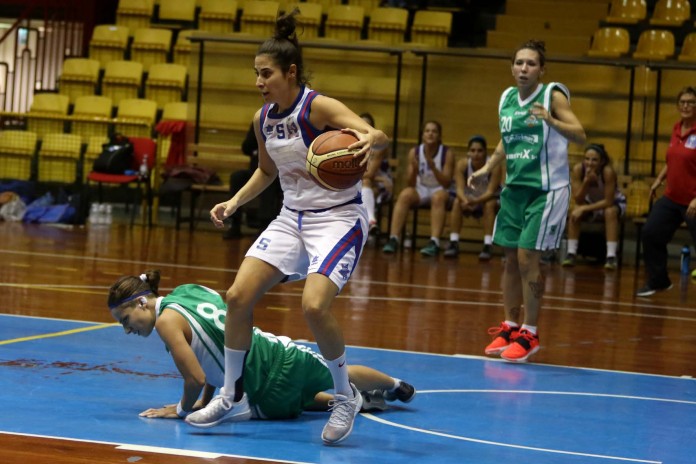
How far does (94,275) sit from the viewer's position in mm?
9445

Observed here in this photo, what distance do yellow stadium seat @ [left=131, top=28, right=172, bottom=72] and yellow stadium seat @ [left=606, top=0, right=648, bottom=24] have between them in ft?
19.9

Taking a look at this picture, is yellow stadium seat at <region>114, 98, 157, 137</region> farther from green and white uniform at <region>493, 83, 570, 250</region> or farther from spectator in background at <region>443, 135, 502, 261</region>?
green and white uniform at <region>493, 83, 570, 250</region>

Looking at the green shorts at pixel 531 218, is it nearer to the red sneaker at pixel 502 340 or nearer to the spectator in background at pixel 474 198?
the red sneaker at pixel 502 340

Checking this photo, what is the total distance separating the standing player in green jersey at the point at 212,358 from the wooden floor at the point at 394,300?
579 mm

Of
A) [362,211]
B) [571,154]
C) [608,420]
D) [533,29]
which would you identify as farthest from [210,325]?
[533,29]

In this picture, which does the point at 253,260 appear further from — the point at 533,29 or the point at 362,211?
the point at 533,29

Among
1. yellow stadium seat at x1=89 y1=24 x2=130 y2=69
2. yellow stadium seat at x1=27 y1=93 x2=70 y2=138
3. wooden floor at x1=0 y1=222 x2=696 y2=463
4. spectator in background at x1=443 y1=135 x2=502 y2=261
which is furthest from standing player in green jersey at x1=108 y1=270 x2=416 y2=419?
yellow stadium seat at x1=89 y1=24 x2=130 y2=69

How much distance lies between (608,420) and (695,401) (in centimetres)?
78

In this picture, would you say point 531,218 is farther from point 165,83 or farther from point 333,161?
point 165,83

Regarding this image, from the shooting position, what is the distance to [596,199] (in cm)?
1273

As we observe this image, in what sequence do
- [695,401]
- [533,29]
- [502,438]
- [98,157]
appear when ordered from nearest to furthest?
[502,438]
[695,401]
[98,157]
[533,29]

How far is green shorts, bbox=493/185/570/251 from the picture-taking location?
6.63 meters

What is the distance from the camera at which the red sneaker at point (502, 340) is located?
671 cm

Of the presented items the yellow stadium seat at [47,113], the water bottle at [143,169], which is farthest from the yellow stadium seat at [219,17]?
the water bottle at [143,169]
